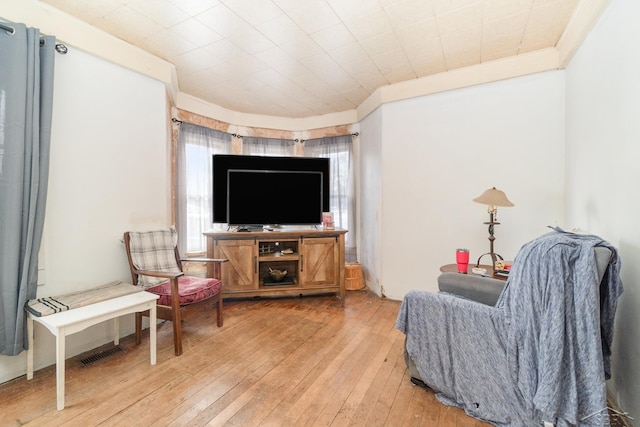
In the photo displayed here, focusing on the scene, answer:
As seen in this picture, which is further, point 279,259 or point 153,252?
point 279,259

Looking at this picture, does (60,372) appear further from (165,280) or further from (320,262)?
(320,262)

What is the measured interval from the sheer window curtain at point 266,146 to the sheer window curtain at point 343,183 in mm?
525

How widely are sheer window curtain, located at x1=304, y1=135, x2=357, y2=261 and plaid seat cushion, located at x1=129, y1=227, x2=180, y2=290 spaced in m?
2.34

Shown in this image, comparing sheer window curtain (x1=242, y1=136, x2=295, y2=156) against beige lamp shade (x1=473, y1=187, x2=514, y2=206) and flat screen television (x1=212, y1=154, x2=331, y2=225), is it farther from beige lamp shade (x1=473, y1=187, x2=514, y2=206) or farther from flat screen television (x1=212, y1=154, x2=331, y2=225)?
beige lamp shade (x1=473, y1=187, x2=514, y2=206)

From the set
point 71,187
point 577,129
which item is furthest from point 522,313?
point 71,187

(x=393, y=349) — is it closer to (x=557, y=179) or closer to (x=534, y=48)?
(x=557, y=179)

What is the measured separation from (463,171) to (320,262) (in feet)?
6.49

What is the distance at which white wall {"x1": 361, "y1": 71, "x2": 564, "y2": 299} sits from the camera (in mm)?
2697

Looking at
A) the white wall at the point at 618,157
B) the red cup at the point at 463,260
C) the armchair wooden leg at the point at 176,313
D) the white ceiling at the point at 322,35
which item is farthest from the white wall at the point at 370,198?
the armchair wooden leg at the point at 176,313

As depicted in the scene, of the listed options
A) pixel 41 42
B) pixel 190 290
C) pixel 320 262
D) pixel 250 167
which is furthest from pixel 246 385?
pixel 41 42

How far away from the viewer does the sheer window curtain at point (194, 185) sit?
11.6 feet

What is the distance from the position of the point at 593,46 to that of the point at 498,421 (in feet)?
8.23

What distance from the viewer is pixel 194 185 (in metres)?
3.78

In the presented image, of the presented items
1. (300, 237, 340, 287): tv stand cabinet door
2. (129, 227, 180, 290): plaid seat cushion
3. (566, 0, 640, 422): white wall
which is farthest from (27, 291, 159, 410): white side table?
(566, 0, 640, 422): white wall
